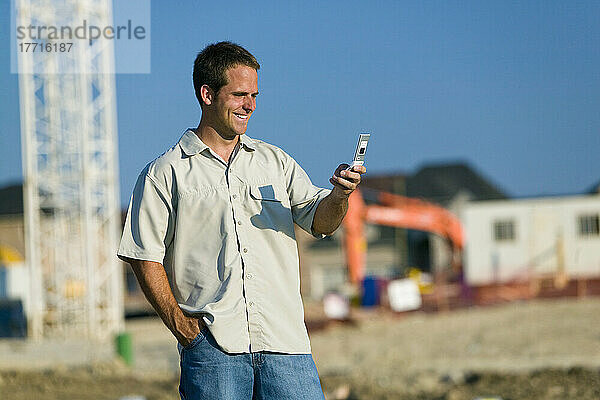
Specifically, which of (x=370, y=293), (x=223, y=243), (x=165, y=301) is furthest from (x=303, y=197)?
(x=370, y=293)

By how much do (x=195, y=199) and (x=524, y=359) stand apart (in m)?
10.9

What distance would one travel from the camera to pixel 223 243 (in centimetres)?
271

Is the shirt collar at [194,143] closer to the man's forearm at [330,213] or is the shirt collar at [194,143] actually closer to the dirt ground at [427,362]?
the man's forearm at [330,213]

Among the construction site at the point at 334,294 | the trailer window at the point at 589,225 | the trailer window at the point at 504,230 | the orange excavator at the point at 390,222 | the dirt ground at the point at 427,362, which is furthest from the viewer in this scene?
the trailer window at the point at 504,230

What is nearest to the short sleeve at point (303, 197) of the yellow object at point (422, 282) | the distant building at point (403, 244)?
the yellow object at point (422, 282)

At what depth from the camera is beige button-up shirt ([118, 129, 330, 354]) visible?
8.81 feet

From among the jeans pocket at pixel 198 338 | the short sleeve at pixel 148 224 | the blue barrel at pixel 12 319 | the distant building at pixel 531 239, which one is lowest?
the blue barrel at pixel 12 319

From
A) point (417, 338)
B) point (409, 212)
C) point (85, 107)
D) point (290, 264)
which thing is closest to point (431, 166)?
point (409, 212)

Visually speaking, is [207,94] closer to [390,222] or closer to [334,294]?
[334,294]

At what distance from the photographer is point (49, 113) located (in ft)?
75.2

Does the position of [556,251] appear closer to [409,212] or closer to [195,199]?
[409,212]

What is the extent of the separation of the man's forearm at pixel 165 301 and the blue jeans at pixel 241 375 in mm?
38

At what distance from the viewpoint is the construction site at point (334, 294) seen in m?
13.3

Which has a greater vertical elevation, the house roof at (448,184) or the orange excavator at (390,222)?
the house roof at (448,184)
